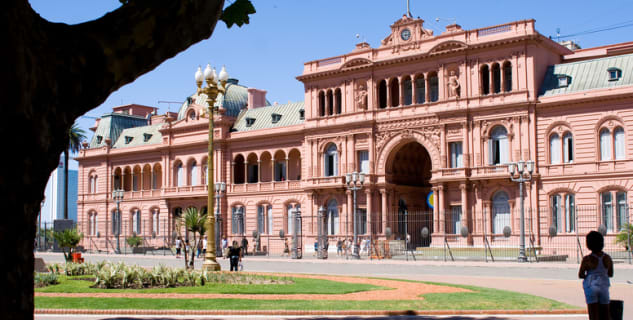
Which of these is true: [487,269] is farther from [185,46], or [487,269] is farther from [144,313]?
[185,46]

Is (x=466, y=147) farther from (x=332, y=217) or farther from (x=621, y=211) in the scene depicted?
(x=332, y=217)

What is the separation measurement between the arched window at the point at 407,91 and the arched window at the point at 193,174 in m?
22.1

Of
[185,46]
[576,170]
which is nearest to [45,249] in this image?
[576,170]

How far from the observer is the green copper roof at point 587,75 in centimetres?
4672

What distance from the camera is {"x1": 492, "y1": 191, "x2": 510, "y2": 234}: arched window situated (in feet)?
160

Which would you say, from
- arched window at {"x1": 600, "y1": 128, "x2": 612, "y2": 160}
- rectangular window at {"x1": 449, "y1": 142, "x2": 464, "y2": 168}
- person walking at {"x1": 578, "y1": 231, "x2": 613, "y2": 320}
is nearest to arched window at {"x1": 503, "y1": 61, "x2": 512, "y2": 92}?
rectangular window at {"x1": 449, "y1": 142, "x2": 464, "y2": 168}

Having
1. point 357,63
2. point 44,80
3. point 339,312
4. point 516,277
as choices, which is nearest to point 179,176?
point 357,63

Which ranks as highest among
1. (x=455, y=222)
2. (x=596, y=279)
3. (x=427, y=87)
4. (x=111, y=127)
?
(x=111, y=127)

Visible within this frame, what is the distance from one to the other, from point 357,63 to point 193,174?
20.6 metres

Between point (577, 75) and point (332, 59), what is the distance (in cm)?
1861

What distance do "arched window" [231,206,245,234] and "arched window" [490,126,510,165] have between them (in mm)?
21116

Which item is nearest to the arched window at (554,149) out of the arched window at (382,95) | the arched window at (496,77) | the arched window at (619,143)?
the arched window at (619,143)

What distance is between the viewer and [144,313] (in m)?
15.1

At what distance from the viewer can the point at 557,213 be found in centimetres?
4706
